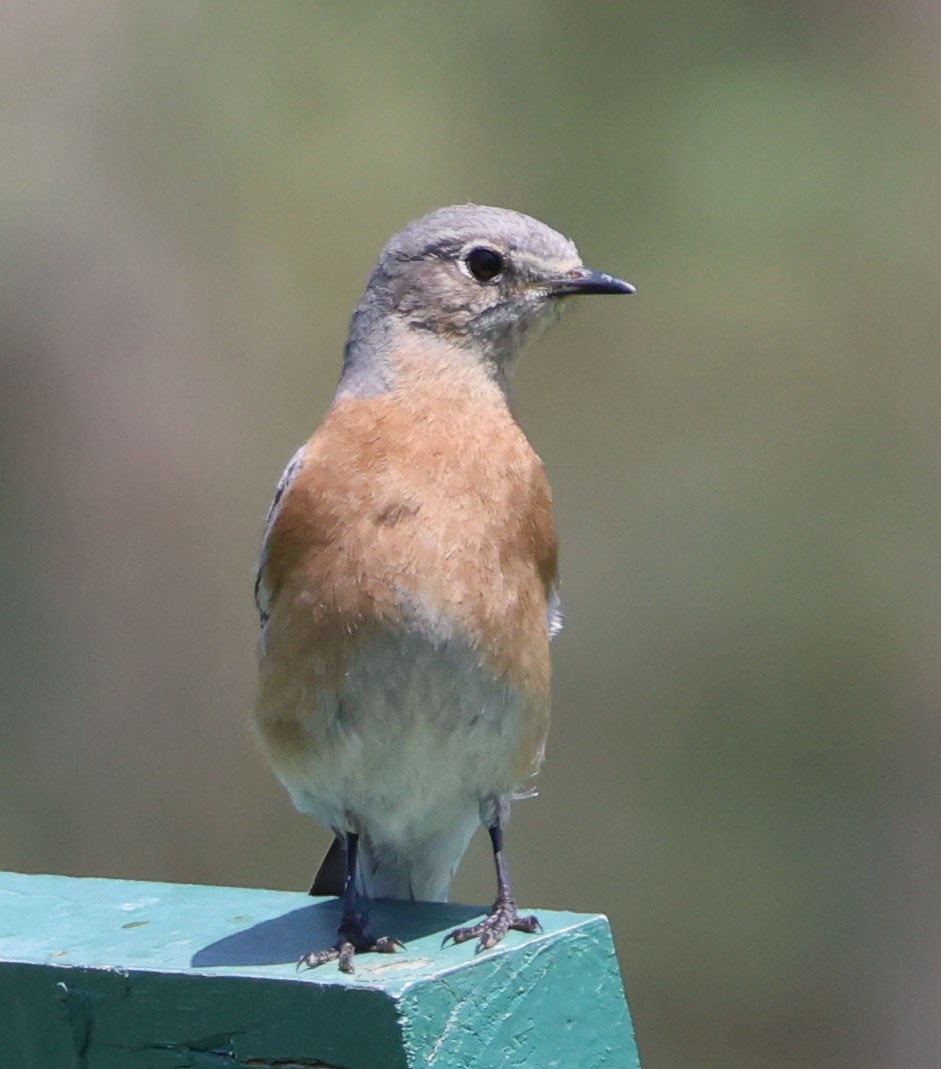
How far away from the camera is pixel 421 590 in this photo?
3.73 meters

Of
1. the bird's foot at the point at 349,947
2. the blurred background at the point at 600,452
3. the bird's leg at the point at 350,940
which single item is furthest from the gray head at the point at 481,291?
the blurred background at the point at 600,452

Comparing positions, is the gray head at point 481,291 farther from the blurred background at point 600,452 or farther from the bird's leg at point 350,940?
the blurred background at point 600,452

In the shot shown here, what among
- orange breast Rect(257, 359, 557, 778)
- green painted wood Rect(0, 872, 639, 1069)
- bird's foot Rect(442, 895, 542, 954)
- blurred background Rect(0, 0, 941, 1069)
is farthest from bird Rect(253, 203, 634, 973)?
blurred background Rect(0, 0, 941, 1069)

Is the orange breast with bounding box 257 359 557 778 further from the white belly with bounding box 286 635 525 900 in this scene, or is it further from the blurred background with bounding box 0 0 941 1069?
the blurred background with bounding box 0 0 941 1069

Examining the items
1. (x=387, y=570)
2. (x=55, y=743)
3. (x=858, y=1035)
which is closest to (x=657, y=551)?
(x=858, y=1035)

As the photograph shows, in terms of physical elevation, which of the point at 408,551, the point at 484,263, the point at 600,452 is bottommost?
the point at 408,551

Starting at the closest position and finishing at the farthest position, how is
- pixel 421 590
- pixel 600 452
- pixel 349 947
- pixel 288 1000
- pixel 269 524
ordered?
pixel 288 1000 < pixel 349 947 < pixel 421 590 < pixel 269 524 < pixel 600 452

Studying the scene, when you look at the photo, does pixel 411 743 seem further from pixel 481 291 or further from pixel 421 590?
pixel 481 291

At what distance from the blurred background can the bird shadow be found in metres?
3.44

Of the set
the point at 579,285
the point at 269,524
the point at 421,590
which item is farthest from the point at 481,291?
the point at 421,590

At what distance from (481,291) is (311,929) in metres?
1.45

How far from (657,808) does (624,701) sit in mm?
415

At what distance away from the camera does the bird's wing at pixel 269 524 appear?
399 centimetres

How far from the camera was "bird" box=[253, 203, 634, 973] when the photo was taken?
3758 mm
